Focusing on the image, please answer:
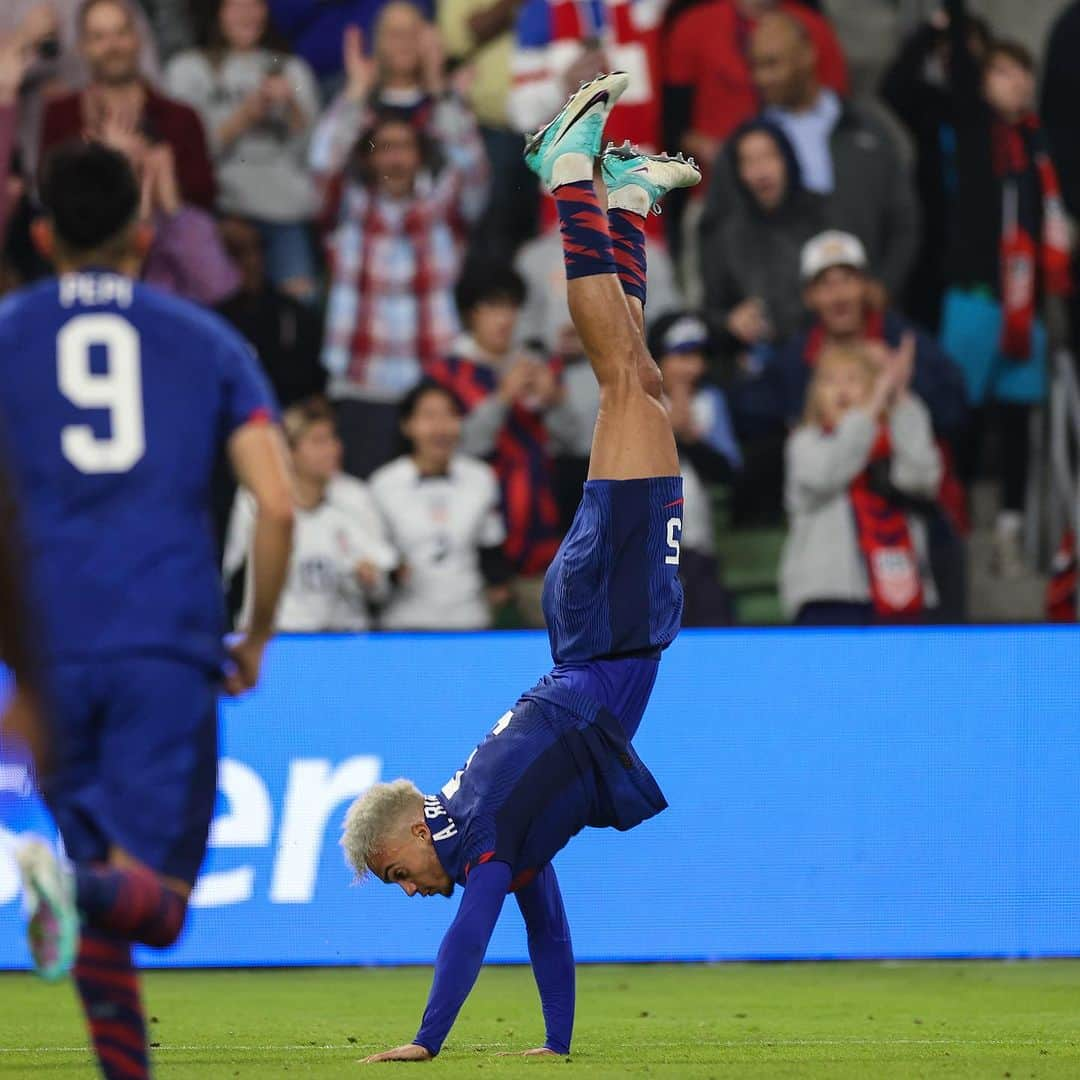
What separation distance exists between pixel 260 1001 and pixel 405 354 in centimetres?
493

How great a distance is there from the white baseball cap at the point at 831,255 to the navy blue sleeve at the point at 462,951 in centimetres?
664

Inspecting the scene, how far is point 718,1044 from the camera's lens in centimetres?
750

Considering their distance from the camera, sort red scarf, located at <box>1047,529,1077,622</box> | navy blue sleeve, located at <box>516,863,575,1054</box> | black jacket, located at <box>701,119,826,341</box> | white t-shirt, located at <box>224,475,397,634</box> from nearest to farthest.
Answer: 1. navy blue sleeve, located at <box>516,863,575,1054</box>
2. white t-shirt, located at <box>224,475,397,634</box>
3. red scarf, located at <box>1047,529,1077,622</box>
4. black jacket, located at <box>701,119,826,341</box>

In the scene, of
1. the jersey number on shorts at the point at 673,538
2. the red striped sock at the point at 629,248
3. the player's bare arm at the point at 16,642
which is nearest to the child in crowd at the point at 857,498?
the red striped sock at the point at 629,248

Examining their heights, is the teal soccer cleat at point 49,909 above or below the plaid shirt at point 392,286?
below

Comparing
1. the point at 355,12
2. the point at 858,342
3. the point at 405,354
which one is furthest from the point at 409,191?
the point at 858,342

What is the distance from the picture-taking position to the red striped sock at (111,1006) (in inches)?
200

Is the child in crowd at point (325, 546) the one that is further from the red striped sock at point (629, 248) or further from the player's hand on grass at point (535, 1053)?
the player's hand on grass at point (535, 1053)

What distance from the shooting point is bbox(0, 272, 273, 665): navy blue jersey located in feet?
16.5

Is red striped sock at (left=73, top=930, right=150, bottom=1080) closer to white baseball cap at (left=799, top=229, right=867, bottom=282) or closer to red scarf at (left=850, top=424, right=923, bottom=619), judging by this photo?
red scarf at (left=850, top=424, right=923, bottom=619)

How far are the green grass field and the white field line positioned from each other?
0.4 inches

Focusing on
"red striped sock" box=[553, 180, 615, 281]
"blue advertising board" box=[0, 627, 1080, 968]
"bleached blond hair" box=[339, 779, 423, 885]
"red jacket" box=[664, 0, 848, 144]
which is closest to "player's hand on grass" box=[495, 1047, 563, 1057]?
"bleached blond hair" box=[339, 779, 423, 885]

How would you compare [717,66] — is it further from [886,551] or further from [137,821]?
[137,821]

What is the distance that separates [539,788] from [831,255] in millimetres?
6404
